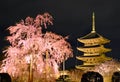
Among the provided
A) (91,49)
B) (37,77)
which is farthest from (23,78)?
(91,49)

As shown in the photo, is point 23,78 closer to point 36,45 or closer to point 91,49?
point 36,45

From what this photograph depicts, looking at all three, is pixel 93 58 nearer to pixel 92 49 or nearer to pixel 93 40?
pixel 92 49

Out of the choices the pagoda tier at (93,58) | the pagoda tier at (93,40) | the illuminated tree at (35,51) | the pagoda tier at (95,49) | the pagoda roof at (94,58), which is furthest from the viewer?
the pagoda tier at (93,40)

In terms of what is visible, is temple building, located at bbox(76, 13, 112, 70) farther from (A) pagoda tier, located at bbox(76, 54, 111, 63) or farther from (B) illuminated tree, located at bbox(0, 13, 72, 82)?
(B) illuminated tree, located at bbox(0, 13, 72, 82)

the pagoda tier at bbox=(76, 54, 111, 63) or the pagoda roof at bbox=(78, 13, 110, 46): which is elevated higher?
the pagoda roof at bbox=(78, 13, 110, 46)

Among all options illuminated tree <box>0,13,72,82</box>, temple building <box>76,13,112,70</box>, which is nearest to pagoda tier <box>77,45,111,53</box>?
temple building <box>76,13,112,70</box>

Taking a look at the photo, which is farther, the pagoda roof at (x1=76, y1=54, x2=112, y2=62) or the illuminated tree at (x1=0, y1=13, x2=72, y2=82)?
the pagoda roof at (x1=76, y1=54, x2=112, y2=62)

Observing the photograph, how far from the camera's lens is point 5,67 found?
33.6 m

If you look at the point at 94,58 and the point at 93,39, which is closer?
the point at 94,58

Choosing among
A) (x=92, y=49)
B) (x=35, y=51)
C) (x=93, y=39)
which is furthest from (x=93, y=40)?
(x=35, y=51)

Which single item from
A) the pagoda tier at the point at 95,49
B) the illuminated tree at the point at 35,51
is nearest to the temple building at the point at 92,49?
the pagoda tier at the point at 95,49

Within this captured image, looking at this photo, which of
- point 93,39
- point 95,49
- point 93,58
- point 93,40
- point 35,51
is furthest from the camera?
point 93,40

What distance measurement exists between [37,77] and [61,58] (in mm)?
2780

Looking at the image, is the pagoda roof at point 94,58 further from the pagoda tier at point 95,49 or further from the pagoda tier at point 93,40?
the pagoda tier at point 93,40
